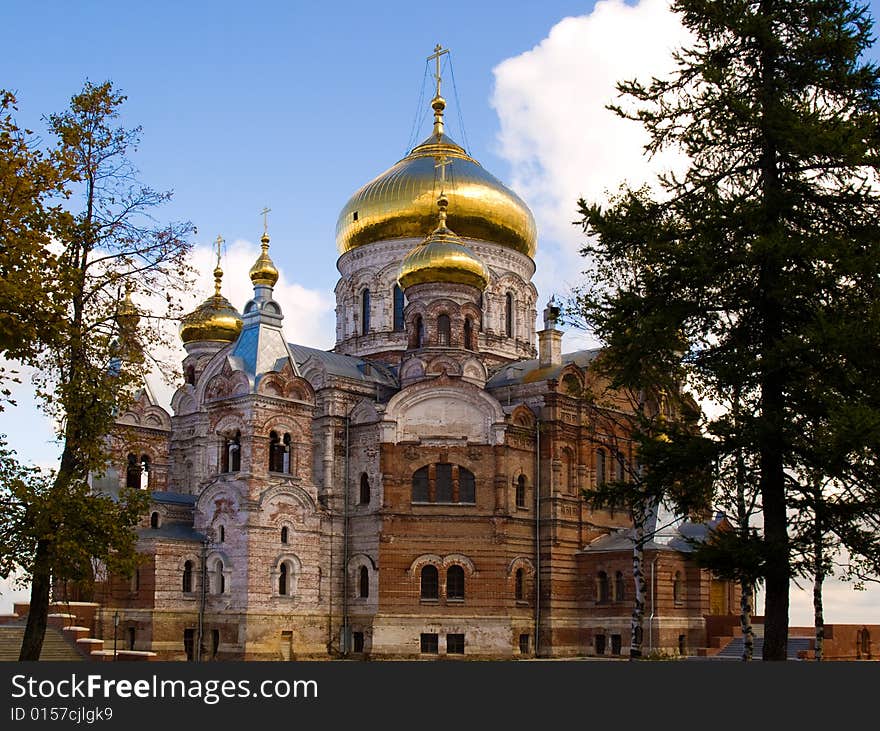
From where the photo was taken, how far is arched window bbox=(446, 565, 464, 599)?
3130 centimetres

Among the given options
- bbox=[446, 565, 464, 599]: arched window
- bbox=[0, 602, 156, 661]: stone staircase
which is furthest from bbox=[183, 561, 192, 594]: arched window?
bbox=[446, 565, 464, 599]: arched window

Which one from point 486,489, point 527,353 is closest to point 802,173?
point 486,489

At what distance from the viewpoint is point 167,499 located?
3225cm

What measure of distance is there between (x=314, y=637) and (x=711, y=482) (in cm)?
1902

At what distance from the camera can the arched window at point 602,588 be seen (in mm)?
32969

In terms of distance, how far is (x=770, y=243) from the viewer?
44.3 ft

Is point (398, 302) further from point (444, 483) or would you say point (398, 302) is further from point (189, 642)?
point (189, 642)

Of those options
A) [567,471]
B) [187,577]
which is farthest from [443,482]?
[187,577]

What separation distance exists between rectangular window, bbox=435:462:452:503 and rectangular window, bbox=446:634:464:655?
3.79 metres

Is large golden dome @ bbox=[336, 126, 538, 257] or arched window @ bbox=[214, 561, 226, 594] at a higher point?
large golden dome @ bbox=[336, 126, 538, 257]

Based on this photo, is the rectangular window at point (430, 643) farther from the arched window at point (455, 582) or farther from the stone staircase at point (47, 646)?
the stone staircase at point (47, 646)

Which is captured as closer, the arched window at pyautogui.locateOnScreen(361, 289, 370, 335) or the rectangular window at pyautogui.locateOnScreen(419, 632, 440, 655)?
the rectangular window at pyautogui.locateOnScreen(419, 632, 440, 655)

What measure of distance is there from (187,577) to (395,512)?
6.01 meters

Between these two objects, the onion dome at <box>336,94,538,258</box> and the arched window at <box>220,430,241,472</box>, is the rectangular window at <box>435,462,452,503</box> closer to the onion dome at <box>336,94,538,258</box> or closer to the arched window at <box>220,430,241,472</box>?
the arched window at <box>220,430,241,472</box>
